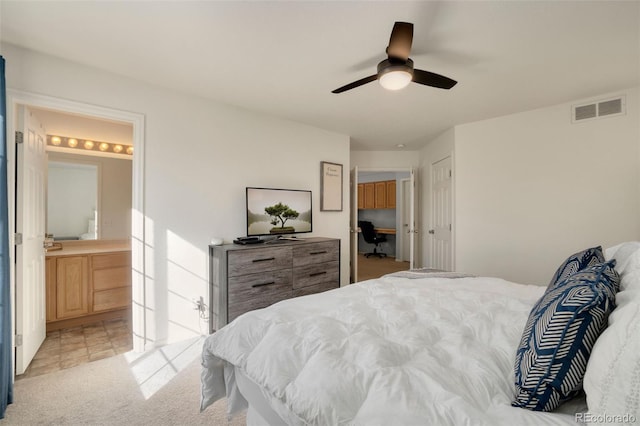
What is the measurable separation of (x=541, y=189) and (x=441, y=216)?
4.53 feet

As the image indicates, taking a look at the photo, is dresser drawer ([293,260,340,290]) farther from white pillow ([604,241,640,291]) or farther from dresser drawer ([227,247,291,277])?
white pillow ([604,241,640,291])

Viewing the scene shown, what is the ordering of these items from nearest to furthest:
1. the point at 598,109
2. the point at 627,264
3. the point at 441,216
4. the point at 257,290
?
the point at 627,264 < the point at 257,290 < the point at 598,109 < the point at 441,216

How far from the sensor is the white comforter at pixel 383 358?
0.83 meters

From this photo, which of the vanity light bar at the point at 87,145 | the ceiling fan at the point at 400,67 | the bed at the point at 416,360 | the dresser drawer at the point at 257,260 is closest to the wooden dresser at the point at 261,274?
the dresser drawer at the point at 257,260

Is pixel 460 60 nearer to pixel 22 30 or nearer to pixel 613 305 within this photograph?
pixel 613 305

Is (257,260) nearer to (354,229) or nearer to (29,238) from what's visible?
(29,238)

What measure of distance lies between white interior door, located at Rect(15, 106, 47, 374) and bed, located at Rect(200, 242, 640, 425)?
1.92 metres

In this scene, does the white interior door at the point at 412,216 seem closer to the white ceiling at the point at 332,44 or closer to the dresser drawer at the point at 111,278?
the white ceiling at the point at 332,44

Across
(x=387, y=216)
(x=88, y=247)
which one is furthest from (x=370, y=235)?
(x=88, y=247)

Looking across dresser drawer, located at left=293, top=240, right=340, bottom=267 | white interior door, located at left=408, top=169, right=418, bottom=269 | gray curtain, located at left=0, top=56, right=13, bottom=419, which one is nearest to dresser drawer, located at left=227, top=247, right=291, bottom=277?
dresser drawer, located at left=293, top=240, right=340, bottom=267

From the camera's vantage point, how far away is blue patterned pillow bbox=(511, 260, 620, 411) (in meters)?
0.82

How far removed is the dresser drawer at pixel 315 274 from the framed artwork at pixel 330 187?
0.93m

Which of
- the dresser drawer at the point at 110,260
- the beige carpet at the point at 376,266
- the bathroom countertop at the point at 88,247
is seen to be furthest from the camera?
the beige carpet at the point at 376,266

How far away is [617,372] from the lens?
0.70 metres
